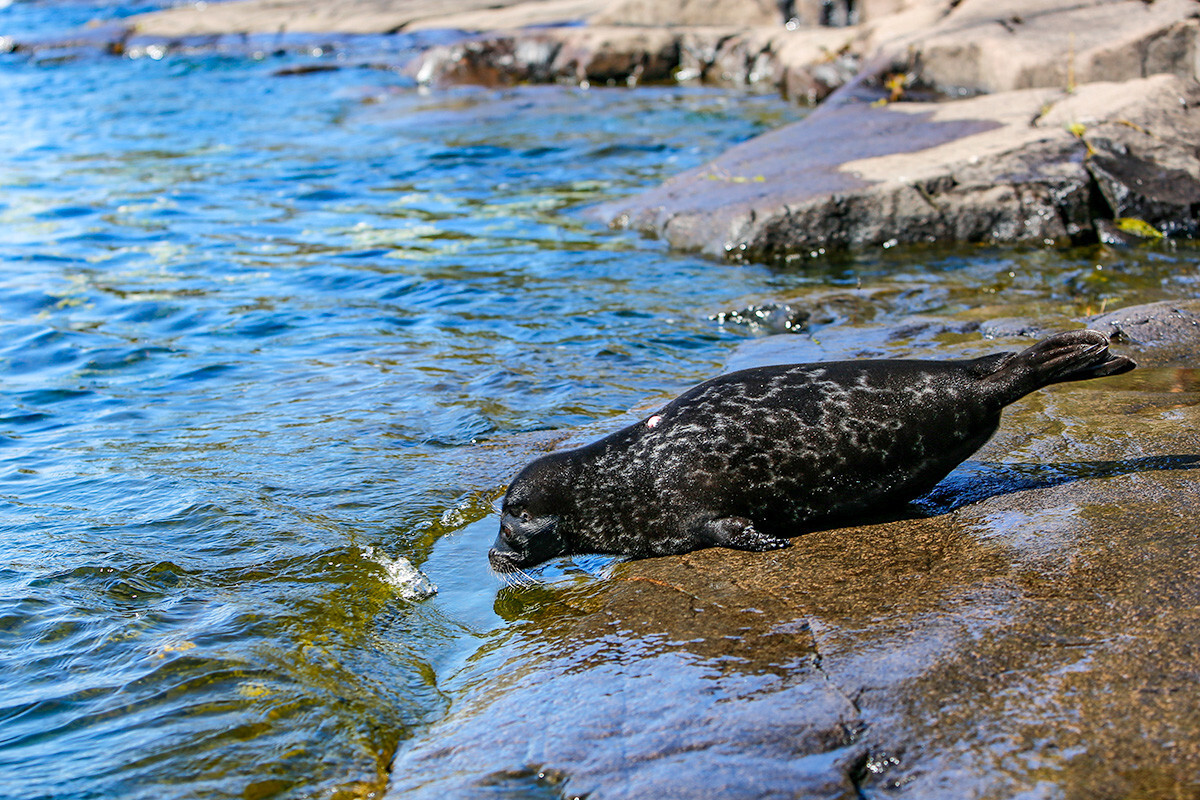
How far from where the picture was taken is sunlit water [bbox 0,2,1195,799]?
3.48 m

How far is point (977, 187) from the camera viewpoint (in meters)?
8.98

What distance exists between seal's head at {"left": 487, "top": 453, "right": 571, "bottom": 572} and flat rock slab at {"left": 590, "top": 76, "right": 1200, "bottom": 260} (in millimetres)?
4905

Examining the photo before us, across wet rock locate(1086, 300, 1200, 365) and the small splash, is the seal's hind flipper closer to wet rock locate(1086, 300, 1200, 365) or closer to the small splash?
wet rock locate(1086, 300, 1200, 365)

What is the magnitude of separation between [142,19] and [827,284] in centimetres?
2511

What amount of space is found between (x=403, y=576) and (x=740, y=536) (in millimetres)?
1384

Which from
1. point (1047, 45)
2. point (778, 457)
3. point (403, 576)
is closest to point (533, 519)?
point (403, 576)

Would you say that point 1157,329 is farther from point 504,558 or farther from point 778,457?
point 504,558

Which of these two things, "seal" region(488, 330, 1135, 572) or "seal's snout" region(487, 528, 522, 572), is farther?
"seal's snout" region(487, 528, 522, 572)

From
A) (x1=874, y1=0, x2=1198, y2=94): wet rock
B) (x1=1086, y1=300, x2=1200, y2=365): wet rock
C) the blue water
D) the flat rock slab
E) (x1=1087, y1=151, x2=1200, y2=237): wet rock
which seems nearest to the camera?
the blue water

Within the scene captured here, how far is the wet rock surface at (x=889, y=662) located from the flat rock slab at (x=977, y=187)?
4721mm

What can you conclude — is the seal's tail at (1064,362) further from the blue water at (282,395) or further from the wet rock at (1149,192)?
the wet rock at (1149,192)

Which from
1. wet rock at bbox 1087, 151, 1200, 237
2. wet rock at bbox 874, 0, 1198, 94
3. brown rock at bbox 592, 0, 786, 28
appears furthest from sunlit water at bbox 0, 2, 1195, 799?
brown rock at bbox 592, 0, 786, 28

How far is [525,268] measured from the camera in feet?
30.1

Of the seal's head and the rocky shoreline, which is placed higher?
the rocky shoreline
